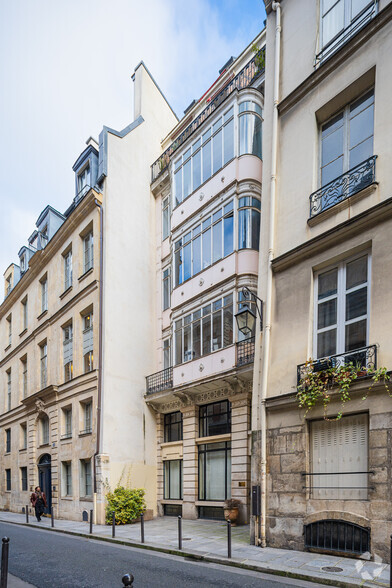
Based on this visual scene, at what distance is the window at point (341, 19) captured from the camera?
11.0m

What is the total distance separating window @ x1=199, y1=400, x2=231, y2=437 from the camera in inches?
654

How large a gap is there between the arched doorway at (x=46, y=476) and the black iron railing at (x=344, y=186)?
1871 centimetres

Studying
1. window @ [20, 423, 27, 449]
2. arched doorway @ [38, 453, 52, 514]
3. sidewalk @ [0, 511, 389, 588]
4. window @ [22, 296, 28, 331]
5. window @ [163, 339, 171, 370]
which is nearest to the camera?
sidewalk @ [0, 511, 389, 588]

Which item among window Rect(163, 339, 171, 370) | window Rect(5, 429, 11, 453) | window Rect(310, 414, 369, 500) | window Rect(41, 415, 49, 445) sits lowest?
window Rect(5, 429, 11, 453)

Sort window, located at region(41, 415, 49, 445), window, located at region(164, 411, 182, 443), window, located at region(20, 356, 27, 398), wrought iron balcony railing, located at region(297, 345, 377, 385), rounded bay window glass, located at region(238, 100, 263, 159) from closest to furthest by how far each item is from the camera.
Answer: wrought iron balcony railing, located at region(297, 345, 377, 385) → rounded bay window glass, located at region(238, 100, 263, 159) → window, located at region(164, 411, 182, 443) → window, located at region(41, 415, 49, 445) → window, located at region(20, 356, 27, 398)

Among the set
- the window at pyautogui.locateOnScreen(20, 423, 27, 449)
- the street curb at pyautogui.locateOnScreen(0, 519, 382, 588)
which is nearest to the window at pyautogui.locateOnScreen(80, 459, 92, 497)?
the street curb at pyautogui.locateOnScreen(0, 519, 382, 588)

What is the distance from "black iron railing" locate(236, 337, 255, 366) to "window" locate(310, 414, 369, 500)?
4363 mm

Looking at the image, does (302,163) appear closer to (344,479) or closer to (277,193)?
(277,193)

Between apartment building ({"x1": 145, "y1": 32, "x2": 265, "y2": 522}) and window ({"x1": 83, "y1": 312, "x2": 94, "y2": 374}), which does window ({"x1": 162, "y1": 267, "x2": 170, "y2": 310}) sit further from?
window ({"x1": 83, "y1": 312, "x2": 94, "y2": 374})

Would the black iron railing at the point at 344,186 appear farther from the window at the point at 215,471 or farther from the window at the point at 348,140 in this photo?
the window at the point at 215,471

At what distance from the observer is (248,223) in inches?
607

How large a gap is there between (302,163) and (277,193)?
0.99 m

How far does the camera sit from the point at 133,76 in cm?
2395

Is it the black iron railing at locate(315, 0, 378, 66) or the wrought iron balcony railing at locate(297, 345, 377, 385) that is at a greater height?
the black iron railing at locate(315, 0, 378, 66)
